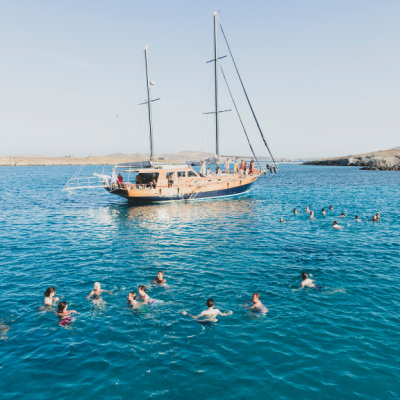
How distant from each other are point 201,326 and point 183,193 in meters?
29.2

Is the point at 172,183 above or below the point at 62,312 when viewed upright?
above

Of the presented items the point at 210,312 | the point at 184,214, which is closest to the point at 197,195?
the point at 184,214

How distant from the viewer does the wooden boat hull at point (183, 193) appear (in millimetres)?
37438

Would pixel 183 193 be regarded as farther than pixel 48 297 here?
Yes

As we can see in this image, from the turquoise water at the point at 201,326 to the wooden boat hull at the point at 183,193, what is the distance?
13493 mm

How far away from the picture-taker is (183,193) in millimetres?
39375

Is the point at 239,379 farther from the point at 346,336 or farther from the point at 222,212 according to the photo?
the point at 222,212

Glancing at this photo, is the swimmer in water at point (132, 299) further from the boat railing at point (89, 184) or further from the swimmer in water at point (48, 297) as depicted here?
the boat railing at point (89, 184)

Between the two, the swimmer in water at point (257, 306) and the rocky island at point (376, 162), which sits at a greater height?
the rocky island at point (376, 162)

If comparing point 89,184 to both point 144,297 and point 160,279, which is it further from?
point 144,297

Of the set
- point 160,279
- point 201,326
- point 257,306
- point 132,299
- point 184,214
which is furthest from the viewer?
point 184,214

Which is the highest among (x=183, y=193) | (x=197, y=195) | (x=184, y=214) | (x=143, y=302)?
(x=183, y=193)

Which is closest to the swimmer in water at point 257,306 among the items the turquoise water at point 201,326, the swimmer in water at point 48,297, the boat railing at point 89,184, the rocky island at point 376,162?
the turquoise water at point 201,326

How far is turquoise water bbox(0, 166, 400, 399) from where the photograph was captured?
26.9 feet
